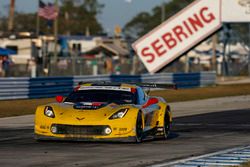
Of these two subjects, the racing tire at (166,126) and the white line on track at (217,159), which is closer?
the white line on track at (217,159)

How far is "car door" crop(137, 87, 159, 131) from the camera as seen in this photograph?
15.7m

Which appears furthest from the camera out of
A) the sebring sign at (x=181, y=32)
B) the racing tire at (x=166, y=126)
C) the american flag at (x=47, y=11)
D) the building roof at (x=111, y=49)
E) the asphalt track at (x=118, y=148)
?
the building roof at (x=111, y=49)

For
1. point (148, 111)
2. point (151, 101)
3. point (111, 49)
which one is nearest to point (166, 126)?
point (151, 101)

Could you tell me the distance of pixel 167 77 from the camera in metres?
41.8

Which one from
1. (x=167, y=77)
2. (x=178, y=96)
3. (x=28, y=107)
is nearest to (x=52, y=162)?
(x=28, y=107)

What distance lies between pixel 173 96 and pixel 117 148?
21880mm

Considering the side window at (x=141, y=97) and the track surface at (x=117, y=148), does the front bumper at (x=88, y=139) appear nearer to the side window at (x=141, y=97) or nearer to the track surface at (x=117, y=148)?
the track surface at (x=117, y=148)

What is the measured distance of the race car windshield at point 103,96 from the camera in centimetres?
1576

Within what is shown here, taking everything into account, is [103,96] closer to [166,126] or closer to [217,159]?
[166,126]

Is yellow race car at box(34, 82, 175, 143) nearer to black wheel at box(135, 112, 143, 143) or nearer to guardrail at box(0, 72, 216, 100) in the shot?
black wheel at box(135, 112, 143, 143)

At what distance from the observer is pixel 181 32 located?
4719cm

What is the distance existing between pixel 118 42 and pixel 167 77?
44.6 metres

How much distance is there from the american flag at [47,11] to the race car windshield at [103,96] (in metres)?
38.0

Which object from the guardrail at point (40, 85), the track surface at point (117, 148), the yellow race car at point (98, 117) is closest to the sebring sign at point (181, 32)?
the guardrail at point (40, 85)
